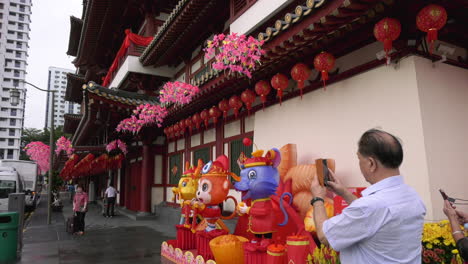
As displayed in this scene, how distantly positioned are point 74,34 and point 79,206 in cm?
1662

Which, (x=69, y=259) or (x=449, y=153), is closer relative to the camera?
(x=449, y=153)

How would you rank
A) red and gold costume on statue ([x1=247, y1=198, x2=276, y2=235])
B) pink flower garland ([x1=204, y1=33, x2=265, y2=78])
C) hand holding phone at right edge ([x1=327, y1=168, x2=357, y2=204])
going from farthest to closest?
pink flower garland ([x1=204, y1=33, x2=265, y2=78]) → red and gold costume on statue ([x1=247, y1=198, x2=276, y2=235]) → hand holding phone at right edge ([x1=327, y1=168, x2=357, y2=204])

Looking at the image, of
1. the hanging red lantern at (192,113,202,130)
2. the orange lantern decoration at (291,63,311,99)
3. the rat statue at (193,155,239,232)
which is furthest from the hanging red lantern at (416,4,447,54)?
the hanging red lantern at (192,113,202,130)

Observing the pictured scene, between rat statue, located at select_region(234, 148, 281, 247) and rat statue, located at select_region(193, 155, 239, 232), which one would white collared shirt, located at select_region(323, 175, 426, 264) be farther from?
rat statue, located at select_region(193, 155, 239, 232)

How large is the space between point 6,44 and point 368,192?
8454 centimetres

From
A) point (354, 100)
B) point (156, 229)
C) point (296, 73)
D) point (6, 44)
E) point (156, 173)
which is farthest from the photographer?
point (6, 44)

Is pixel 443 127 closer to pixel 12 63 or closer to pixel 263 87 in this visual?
pixel 263 87

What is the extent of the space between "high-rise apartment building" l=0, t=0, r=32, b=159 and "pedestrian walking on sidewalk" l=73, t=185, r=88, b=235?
210 ft

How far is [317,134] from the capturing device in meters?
5.74

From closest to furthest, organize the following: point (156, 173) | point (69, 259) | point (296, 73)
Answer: point (296, 73) → point (69, 259) → point (156, 173)

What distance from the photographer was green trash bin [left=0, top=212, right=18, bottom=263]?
7.11 meters

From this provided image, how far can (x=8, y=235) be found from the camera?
23.5 ft

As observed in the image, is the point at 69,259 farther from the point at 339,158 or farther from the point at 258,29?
the point at 258,29

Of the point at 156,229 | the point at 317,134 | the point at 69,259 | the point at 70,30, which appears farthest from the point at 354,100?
the point at 70,30
